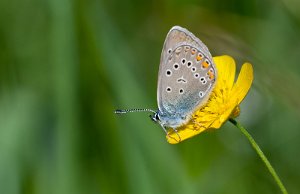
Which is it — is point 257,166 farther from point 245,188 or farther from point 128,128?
point 128,128

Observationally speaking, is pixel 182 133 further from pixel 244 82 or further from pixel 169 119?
pixel 244 82

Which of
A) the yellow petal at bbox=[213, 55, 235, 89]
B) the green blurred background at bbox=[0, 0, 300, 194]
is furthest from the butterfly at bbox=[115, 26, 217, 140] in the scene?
the green blurred background at bbox=[0, 0, 300, 194]

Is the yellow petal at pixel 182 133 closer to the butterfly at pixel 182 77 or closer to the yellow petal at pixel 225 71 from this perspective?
the butterfly at pixel 182 77

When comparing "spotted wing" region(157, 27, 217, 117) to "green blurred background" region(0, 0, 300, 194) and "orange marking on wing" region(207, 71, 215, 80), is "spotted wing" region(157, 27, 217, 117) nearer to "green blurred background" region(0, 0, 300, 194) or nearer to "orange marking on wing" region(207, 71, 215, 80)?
"orange marking on wing" region(207, 71, 215, 80)

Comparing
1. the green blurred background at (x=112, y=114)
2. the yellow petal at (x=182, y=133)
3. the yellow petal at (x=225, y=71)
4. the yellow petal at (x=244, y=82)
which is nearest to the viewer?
the yellow petal at (x=244, y=82)

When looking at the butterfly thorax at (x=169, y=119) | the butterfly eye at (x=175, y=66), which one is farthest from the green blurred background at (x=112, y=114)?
the butterfly eye at (x=175, y=66)

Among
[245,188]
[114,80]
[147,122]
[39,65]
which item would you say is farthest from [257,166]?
[39,65]

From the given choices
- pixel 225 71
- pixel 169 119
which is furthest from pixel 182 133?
pixel 225 71
